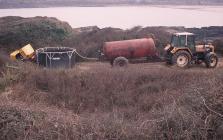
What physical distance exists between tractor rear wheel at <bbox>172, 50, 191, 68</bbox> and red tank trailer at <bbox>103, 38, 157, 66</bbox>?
4.76 ft

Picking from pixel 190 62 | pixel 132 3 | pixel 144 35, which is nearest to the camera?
pixel 190 62

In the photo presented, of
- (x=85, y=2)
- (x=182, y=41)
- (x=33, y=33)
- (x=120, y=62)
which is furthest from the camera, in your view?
(x=85, y=2)

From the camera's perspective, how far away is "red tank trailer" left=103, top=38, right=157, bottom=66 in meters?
21.0

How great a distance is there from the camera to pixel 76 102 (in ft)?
52.0

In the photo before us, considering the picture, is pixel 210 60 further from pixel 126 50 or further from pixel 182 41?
pixel 126 50

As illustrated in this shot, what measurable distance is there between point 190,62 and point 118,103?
603 cm

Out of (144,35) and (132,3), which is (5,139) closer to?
(144,35)

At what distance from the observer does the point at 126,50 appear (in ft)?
68.9

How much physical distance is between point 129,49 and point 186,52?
2.74 metres

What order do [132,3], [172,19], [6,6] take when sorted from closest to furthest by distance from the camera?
[172,19], [6,6], [132,3]

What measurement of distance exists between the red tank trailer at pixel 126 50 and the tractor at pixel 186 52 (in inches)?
43.6

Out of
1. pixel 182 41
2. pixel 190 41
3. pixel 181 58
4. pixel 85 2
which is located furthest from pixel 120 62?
pixel 85 2

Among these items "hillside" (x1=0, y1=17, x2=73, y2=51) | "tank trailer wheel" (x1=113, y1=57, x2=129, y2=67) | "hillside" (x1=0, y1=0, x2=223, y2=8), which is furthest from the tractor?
"hillside" (x1=0, y1=0, x2=223, y2=8)

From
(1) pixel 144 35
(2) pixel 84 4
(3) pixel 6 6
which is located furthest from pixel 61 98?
(2) pixel 84 4
